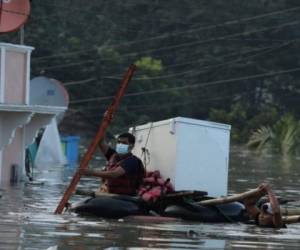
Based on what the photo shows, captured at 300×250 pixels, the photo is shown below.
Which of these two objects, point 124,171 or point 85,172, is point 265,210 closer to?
point 124,171

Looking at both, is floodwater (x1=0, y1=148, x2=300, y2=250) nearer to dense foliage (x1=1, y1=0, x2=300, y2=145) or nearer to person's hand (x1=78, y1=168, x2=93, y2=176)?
person's hand (x1=78, y1=168, x2=93, y2=176)

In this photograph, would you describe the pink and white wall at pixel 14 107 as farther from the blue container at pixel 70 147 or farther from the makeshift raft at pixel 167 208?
the blue container at pixel 70 147

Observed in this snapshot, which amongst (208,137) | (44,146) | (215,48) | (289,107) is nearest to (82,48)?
(215,48)

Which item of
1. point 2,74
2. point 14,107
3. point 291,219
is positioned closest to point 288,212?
point 291,219

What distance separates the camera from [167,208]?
69.8ft

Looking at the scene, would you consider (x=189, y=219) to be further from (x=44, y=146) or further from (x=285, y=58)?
(x=285, y=58)

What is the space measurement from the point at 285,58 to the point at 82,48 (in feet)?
48.8

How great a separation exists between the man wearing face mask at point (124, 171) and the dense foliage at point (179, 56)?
54324 millimetres

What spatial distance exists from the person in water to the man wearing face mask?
1771 millimetres

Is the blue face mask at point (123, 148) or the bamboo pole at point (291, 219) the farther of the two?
the blue face mask at point (123, 148)

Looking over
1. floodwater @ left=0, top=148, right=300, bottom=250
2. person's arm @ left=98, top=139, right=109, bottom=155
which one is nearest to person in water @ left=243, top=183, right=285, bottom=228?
floodwater @ left=0, top=148, right=300, bottom=250

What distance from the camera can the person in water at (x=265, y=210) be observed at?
20.3 metres

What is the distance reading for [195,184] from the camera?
72.3 feet

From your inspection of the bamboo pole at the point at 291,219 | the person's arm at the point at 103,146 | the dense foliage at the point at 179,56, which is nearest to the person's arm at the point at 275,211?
the bamboo pole at the point at 291,219
